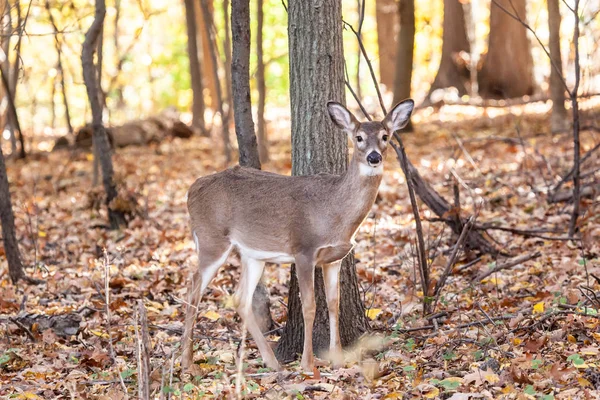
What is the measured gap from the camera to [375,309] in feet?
23.4

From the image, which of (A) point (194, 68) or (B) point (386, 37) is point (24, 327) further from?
(B) point (386, 37)

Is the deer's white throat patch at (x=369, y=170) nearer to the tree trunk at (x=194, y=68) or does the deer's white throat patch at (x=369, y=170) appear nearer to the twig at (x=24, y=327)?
the twig at (x=24, y=327)

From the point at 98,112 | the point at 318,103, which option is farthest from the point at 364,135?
the point at 98,112

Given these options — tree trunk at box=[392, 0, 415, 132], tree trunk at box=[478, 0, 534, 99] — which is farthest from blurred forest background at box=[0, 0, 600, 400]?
tree trunk at box=[478, 0, 534, 99]

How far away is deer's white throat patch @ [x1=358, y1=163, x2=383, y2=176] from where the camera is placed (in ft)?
19.0

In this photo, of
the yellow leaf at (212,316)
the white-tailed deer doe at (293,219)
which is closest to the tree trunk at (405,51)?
the yellow leaf at (212,316)

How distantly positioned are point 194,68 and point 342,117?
1496 cm

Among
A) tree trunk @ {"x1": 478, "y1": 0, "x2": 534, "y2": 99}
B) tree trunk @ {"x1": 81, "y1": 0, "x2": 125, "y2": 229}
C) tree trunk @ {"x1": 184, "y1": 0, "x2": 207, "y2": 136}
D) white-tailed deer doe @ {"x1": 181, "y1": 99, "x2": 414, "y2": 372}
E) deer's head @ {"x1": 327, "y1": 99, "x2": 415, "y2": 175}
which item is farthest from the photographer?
tree trunk @ {"x1": 478, "y1": 0, "x2": 534, "y2": 99}

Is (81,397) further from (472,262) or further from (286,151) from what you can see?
(286,151)

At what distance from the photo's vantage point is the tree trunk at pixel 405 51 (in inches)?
684

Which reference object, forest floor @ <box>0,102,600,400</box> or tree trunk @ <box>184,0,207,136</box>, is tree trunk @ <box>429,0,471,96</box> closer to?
tree trunk @ <box>184,0,207,136</box>

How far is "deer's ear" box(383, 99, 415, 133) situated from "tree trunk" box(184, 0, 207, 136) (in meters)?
A: 13.9

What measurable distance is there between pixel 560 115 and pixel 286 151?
530cm

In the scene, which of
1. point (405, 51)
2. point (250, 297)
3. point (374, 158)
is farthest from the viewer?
point (405, 51)
